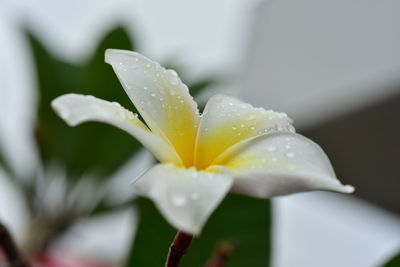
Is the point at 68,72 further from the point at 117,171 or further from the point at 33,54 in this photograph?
the point at 117,171

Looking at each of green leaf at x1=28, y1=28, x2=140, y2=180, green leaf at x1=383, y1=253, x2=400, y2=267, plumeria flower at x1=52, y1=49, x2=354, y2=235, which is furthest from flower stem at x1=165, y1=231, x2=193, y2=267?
green leaf at x1=28, y1=28, x2=140, y2=180

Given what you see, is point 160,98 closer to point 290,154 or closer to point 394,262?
point 290,154

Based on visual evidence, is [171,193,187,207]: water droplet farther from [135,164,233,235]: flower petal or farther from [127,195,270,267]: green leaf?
[127,195,270,267]: green leaf

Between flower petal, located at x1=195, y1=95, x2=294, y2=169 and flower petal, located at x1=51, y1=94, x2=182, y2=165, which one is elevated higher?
flower petal, located at x1=51, y1=94, x2=182, y2=165

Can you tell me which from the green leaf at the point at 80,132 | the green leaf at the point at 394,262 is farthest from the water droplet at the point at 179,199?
the green leaf at the point at 80,132

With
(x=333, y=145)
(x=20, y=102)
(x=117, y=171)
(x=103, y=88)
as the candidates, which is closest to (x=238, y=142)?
(x=103, y=88)

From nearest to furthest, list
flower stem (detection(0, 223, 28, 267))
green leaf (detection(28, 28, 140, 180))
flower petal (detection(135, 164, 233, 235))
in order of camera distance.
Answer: flower petal (detection(135, 164, 233, 235)) → flower stem (detection(0, 223, 28, 267)) → green leaf (detection(28, 28, 140, 180))

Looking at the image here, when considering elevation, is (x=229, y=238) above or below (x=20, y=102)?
above
